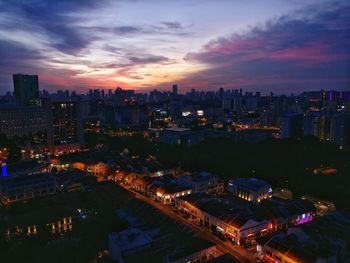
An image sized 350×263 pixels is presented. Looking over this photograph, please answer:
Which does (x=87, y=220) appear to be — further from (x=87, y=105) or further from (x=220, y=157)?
(x=87, y=105)

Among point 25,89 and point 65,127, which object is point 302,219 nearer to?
point 65,127

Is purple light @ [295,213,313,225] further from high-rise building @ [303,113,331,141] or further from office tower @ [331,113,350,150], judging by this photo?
high-rise building @ [303,113,331,141]

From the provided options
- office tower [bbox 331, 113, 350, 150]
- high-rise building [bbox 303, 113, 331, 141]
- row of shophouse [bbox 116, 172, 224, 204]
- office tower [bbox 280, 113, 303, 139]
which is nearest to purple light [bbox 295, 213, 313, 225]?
row of shophouse [bbox 116, 172, 224, 204]

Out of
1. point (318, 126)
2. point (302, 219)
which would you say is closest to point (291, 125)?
point (318, 126)

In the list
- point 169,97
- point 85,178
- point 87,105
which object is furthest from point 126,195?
point 169,97

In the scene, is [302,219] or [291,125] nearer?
[302,219]

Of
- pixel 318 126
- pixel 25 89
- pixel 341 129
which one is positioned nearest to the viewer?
pixel 341 129
